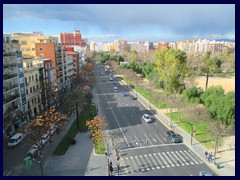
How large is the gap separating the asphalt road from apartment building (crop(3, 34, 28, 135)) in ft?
39.9

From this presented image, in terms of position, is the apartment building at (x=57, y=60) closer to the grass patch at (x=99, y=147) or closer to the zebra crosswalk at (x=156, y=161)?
the grass patch at (x=99, y=147)

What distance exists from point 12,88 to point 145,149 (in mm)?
18260

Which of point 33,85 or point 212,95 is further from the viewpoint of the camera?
point 33,85

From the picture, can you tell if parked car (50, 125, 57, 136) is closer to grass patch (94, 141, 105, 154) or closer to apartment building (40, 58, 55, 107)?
grass patch (94, 141, 105, 154)

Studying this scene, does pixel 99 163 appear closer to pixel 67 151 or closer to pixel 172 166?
pixel 67 151

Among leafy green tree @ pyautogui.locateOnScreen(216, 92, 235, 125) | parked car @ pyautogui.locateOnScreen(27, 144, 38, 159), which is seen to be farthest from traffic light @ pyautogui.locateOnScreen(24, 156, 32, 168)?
leafy green tree @ pyautogui.locateOnScreen(216, 92, 235, 125)

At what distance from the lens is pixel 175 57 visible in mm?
42281

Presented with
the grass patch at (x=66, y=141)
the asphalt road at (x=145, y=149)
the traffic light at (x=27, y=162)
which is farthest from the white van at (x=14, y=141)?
the asphalt road at (x=145, y=149)

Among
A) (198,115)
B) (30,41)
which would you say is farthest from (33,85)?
(198,115)

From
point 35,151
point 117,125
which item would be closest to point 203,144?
point 117,125

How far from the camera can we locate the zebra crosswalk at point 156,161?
20.8 m

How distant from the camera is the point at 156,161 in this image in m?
21.9

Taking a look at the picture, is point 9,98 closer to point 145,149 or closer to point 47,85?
point 47,85

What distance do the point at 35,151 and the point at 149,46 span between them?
146185 millimetres
